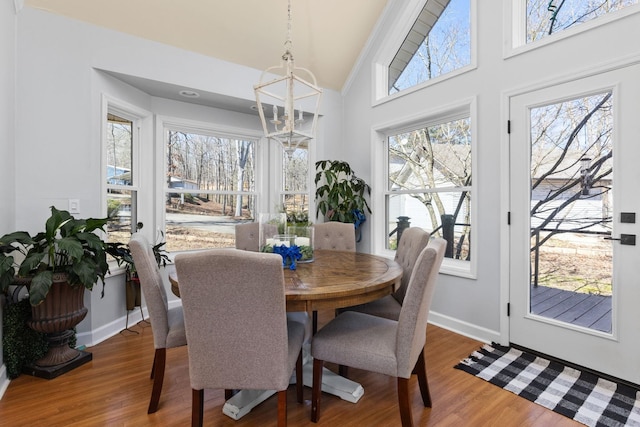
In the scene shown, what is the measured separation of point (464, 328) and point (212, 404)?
2.21m

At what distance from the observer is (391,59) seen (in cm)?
395

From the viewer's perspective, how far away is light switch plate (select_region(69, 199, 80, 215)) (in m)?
2.66

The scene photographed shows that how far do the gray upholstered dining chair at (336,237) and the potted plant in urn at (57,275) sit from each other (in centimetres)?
180

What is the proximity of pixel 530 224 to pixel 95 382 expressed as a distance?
3331 millimetres

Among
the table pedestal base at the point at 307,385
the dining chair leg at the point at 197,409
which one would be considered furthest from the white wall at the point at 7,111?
the table pedestal base at the point at 307,385

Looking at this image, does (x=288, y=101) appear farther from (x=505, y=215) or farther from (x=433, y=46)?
(x=433, y=46)

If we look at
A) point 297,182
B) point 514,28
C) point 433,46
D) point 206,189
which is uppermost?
point 433,46

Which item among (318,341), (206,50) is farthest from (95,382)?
(206,50)

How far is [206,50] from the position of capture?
3340mm

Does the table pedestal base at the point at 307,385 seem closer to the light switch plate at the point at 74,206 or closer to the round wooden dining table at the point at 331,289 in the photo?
the round wooden dining table at the point at 331,289

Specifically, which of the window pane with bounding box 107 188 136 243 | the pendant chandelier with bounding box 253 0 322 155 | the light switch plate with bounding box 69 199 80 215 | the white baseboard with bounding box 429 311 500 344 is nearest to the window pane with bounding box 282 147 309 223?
the pendant chandelier with bounding box 253 0 322 155

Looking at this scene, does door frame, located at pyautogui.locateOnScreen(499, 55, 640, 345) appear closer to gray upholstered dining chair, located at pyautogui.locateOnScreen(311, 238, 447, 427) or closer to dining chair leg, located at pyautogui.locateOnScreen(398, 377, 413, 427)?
gray upholstered dining chair, located at pyautogui.locateOnScreen(311, 238, 447, 427)

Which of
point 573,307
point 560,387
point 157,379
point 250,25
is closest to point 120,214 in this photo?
point 157,379

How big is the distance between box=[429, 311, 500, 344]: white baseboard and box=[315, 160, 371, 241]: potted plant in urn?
131 cm
